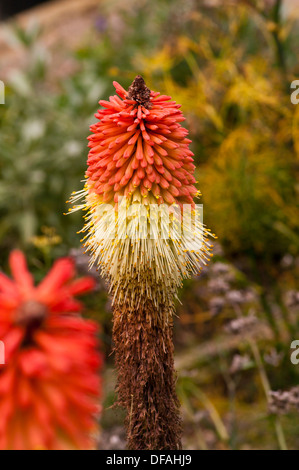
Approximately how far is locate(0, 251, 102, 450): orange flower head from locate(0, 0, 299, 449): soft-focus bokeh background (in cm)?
97

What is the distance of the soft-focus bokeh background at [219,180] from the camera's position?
6.15 ft

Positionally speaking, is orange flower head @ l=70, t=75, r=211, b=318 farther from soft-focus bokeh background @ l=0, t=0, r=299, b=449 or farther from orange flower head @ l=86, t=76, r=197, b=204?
soft-focus bokeh background @ l=0, t=0, r=299, b=449

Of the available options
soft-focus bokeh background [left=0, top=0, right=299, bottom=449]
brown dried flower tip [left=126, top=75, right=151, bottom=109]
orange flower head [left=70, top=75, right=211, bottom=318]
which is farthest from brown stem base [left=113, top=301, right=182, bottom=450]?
soft-focus bokeh background [left=0, top=0, right=299, bottom=449]

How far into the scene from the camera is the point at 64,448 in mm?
567

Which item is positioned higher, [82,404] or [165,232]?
[165,232]

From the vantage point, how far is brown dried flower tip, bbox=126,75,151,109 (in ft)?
2.62

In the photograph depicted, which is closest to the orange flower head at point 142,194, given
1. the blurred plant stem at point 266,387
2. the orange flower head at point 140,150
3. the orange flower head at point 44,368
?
the orange flower head at point 140,150

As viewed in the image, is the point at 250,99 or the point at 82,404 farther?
the point at 250,99

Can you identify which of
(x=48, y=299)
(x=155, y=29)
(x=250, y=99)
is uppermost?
(x=155, y=29)

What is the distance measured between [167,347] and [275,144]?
5.76 ft

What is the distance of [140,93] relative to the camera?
2.64 ft
